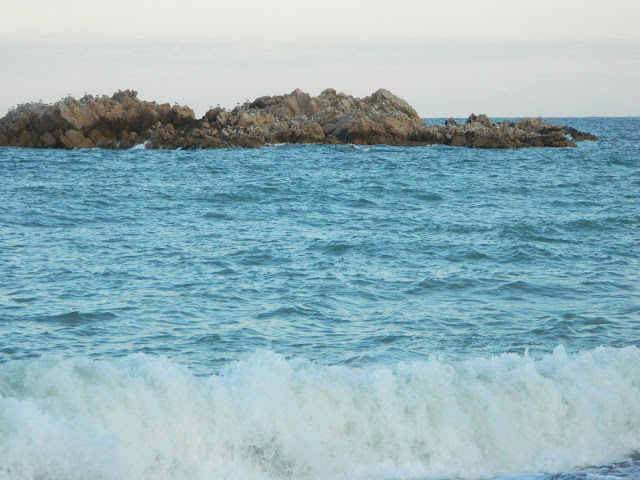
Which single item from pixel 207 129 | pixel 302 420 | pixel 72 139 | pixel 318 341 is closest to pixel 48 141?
pixel 72 139

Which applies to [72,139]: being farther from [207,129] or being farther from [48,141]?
[207,129]

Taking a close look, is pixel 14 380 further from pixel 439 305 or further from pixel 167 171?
pixel 167 171

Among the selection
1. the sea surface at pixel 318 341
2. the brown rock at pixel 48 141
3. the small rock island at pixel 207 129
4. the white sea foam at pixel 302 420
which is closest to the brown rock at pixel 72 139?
the small rock island at pixel 207 129

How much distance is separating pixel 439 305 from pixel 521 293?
1.72 meters

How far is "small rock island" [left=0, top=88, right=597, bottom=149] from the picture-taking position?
5416 cm

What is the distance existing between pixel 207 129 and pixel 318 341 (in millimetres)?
46262

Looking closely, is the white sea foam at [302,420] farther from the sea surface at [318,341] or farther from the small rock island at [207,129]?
the small rock island at [207,129]

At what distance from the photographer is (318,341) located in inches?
441

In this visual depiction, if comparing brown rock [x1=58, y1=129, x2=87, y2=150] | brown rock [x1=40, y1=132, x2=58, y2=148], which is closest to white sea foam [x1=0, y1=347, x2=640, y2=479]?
brown rock [x1=58, y1=129, x2=87, y2=150]

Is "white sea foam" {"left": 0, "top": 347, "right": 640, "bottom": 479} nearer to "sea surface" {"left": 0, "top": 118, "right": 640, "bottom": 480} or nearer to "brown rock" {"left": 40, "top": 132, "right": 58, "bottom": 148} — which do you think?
"sea surface" {"left": 0, "top": 118, "right": 640, "bottom": 480}

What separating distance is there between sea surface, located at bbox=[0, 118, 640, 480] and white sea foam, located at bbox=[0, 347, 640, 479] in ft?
0.07

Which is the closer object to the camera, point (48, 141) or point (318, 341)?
point (318, 341)

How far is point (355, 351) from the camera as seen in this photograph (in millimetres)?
10727

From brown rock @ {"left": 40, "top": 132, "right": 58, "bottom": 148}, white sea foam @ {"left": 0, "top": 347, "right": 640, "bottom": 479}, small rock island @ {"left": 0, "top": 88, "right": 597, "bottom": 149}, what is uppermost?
small rock island @ {"left": 0, "top": 88, "right": 597, "bottom": 149}
